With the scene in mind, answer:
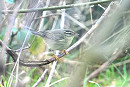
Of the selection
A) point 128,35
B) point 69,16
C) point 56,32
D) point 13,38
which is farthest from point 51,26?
point 128,35

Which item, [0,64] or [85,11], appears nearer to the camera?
[0,64]

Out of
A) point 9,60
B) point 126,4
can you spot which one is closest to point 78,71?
point 126,4

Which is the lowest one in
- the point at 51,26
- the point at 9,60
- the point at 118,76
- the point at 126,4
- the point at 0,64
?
the point at 0,64

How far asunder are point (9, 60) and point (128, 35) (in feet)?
9.30

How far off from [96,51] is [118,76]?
146 inches

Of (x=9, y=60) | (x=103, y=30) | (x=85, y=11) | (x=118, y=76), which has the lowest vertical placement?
Answer: (x=103, y=30)

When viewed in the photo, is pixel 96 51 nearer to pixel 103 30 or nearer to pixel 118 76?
pixel 103 30

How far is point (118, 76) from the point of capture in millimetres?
4883

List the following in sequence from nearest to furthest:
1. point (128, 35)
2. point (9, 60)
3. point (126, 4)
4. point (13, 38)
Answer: point (126, 4), point (128, 35), point (9, 60), point (13, 38)

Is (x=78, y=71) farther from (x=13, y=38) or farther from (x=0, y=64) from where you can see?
(x=13, y=38)

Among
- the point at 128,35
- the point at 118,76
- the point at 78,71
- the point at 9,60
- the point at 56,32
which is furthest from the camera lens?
the point at 118,76

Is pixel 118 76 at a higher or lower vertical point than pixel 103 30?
higher

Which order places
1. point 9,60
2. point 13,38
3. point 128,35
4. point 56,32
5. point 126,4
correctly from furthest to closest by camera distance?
point 13,38 < point 9,60 < point 56,32 < point 128,35 < point 126,4

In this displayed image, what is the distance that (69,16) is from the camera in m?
4.79
